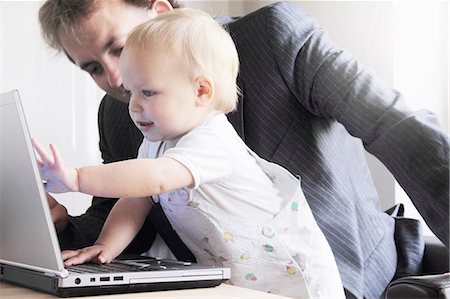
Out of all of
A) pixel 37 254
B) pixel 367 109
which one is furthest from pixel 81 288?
pixel 367 109

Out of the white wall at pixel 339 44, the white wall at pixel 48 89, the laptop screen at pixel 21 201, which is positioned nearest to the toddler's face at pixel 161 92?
the laptop screen at pixel 21 201

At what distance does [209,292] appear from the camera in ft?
3.18

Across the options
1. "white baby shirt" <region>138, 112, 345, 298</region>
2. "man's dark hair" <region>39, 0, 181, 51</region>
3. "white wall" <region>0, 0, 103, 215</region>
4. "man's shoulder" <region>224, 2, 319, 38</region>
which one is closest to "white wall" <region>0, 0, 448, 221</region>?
"white wall" <region>0, 0, 103, 215</region>

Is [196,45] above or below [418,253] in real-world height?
above

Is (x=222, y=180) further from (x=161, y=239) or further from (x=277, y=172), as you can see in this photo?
(x=161, y=239)

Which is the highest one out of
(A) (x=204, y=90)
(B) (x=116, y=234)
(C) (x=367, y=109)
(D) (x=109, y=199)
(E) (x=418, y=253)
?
(A) (x=204, y=90)

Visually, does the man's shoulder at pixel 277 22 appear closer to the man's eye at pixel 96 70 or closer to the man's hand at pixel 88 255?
the man's eye at pixel 96 70

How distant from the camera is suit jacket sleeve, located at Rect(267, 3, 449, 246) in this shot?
1.30 m

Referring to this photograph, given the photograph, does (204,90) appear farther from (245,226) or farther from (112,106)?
(112,106)

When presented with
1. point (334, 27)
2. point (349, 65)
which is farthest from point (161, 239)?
point (334, 27)

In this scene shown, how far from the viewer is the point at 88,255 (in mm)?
1145

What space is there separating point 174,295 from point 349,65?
0.67 meters

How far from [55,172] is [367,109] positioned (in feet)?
2.09

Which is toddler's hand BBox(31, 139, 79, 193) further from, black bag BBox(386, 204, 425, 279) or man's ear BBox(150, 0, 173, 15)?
black bag BBox(386, 204, 425, 279)
